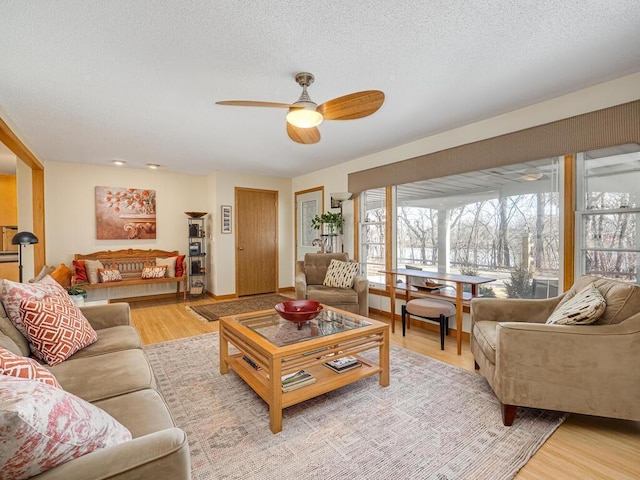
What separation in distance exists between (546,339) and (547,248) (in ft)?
4.54

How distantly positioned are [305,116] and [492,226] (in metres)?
2.31

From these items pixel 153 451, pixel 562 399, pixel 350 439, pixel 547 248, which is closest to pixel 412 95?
pixel 547 248

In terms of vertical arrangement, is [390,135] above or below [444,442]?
above

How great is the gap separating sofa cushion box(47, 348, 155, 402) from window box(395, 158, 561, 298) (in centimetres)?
318

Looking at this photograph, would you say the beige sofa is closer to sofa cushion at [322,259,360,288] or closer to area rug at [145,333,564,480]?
area rug at [145,333,564,480]

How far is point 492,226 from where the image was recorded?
3.26 m

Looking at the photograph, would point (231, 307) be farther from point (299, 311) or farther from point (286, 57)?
point (286, 57)

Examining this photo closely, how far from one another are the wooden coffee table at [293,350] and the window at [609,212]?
1850 millimetres

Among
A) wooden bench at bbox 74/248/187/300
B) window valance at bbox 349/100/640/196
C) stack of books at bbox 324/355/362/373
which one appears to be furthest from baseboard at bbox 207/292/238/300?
stack of books at bbox 324/355/362/373

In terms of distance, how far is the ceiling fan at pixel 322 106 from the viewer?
6.57 feet

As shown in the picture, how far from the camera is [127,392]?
143 centimetres

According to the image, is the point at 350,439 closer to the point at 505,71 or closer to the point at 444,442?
the point at 444,442

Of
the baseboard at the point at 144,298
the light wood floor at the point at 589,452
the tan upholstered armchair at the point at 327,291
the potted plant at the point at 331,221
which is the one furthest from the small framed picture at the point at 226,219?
the light wood floor at the point at 589,452

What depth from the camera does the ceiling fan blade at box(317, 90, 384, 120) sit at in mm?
2002
